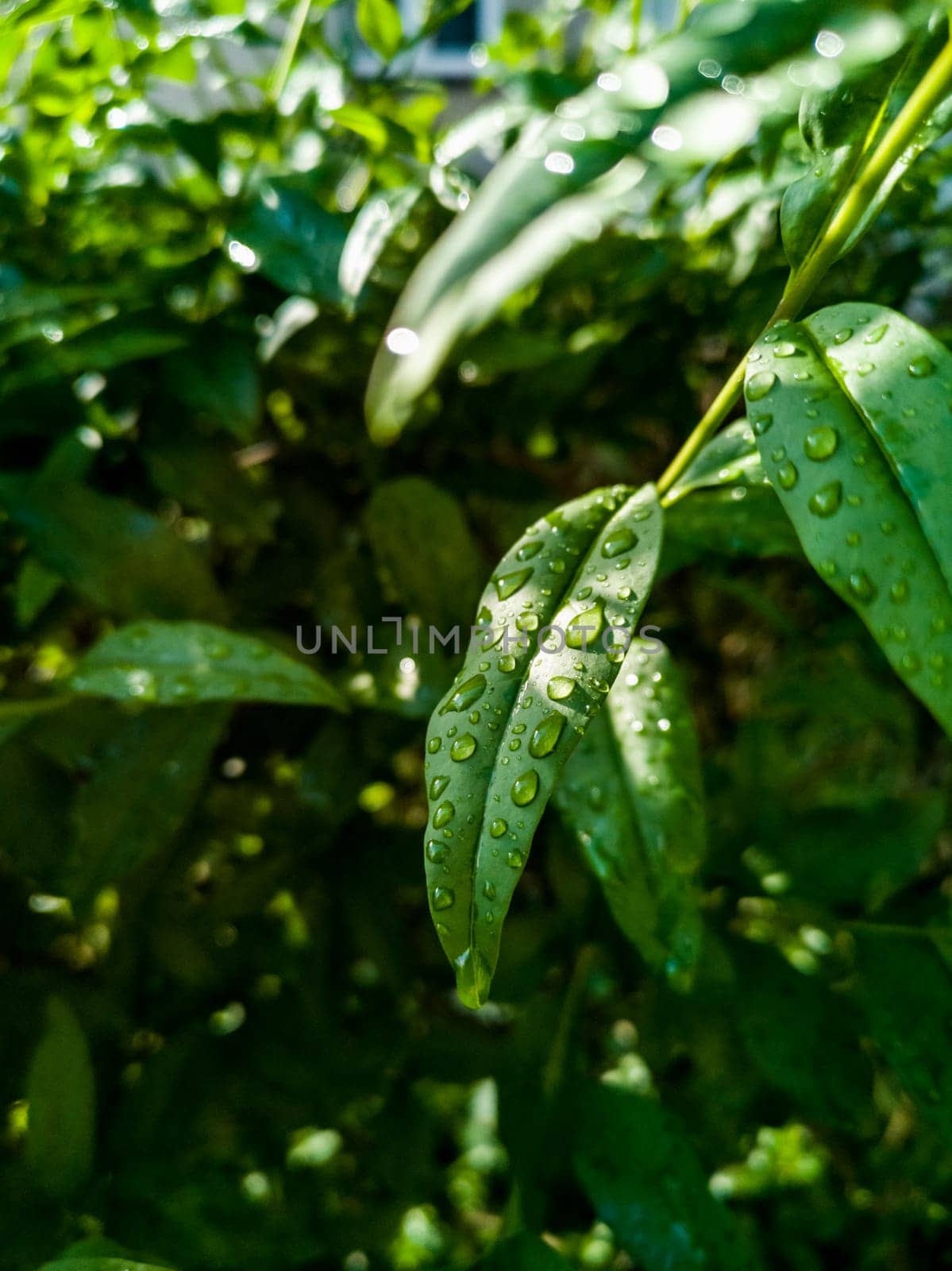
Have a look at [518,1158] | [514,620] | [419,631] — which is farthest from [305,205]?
[518,1158]

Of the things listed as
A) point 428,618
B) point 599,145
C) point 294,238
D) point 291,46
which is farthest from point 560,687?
point 291,46

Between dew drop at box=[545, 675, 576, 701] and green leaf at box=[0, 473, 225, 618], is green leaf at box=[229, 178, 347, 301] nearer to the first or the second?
green leaf at box=[0, 473, 225, 618]

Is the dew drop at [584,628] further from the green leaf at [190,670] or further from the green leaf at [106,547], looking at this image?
the green leaf at [106,547]

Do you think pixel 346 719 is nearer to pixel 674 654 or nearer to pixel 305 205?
pixel 305 205

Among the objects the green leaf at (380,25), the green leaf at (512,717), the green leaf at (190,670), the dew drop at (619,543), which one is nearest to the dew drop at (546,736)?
the green leaf at (512,717)

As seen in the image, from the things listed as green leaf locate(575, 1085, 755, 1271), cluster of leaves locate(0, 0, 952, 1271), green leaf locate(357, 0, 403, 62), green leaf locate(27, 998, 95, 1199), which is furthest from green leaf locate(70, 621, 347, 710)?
green leaf locate(357, 0, 403, 62)

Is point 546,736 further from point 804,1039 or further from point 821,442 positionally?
point 804,1039
